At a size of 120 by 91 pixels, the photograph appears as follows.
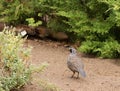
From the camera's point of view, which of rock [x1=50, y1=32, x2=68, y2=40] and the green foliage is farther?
rock [x1=50, y1=32, x2=68, y2=40]

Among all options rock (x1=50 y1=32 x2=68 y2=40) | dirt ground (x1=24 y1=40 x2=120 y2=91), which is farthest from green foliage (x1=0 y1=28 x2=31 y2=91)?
rock (x1=50 y1=32 x2=68 y2=40)

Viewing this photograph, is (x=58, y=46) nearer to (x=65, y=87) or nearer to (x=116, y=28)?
(x=116, y=28)

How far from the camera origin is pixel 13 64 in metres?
6.73

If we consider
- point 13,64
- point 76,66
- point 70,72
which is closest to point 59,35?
point 70,72

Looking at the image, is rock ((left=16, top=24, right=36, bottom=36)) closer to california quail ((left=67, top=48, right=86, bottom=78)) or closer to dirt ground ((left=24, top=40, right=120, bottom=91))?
dirt ground ((left=24, top=40, right=120, bottom=91))

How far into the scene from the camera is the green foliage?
661 centimetres

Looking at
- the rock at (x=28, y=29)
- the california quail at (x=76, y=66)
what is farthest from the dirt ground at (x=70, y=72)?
the rock at (x=28, y=29)

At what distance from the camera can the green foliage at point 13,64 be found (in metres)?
6.61

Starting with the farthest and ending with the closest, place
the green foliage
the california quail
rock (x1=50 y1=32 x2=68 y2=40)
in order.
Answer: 1. rock (x1=50 y1=32 x2=68 y2=40)
2. the california quail
3. the green foliage

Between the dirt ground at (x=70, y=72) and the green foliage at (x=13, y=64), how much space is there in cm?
42

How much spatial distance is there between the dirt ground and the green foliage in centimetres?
42

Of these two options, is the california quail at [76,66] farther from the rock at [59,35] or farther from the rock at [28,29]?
the rock at [28,29]

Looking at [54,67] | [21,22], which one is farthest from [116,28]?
[21,22]

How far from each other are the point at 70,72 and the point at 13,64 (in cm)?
207
